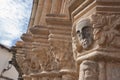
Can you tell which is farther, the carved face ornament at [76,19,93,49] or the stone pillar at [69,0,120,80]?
the carved face ornament at [76,19,93,49]

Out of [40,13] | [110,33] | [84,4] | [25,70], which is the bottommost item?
[25,70]

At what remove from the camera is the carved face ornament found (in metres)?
2.33

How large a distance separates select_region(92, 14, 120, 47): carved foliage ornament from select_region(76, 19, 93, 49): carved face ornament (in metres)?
0.05

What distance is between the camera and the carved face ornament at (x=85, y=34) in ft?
7.63

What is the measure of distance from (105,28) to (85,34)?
170mm

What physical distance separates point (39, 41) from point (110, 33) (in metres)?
3.81

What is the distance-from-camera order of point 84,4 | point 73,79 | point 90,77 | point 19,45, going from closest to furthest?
point 90,77, point 84,4, point 73,79, point 19,45

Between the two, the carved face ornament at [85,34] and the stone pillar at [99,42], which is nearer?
the stone pillar at [99,42]

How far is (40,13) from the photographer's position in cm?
830

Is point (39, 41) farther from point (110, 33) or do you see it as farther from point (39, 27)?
point (110, 33)

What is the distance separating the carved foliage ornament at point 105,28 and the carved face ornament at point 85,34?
5 cm

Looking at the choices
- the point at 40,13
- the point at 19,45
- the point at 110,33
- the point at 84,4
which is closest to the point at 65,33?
the point at 84,4

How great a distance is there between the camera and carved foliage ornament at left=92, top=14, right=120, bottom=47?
2262 millimetres

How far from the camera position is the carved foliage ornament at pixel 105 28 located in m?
2.26
